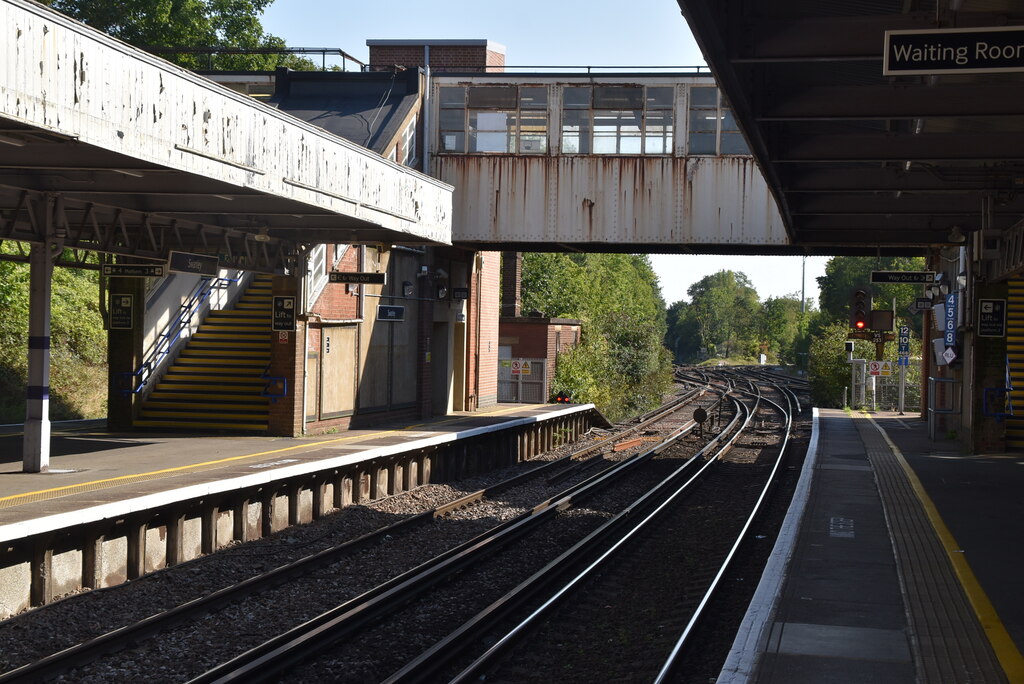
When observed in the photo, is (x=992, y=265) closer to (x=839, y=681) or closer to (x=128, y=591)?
(x=839, y=681)

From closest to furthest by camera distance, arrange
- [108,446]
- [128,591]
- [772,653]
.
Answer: [772,653] → [128,591] → [108,446]

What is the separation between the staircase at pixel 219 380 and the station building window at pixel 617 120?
8.14 metres

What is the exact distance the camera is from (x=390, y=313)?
917 inches

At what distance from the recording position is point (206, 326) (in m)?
22.0

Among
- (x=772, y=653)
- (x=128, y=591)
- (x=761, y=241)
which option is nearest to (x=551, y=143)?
(x=761, y=241)

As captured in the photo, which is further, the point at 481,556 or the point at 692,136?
the point at 692,136

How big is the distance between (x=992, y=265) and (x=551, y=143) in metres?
9.89

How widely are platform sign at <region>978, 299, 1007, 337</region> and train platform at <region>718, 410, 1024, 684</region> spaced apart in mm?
2531

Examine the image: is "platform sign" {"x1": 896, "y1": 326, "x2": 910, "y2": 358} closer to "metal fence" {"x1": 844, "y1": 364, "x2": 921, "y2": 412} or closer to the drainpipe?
"metal fence" {"x1": 844, "y1": 364, "x2": 921, "y2": 412}

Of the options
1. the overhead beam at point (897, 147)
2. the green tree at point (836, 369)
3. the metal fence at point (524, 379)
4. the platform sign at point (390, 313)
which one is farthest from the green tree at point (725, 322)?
Answer: the overhead beam at point (897, 147)

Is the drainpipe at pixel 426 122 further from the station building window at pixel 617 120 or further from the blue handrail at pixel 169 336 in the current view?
the blue handrail at pixel 169 336

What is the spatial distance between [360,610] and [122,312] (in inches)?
450

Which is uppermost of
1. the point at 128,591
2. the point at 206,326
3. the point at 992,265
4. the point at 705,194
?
the point at 705,194

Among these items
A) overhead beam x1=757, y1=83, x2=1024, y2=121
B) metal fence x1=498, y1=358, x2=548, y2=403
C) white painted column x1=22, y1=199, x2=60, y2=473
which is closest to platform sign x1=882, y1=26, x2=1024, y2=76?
overhead beam x1=757, y1=83, x2=1024, y2=121
